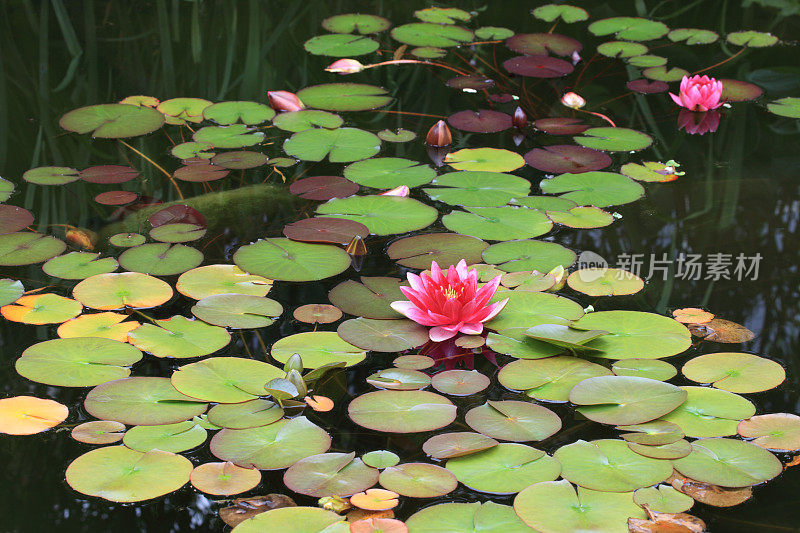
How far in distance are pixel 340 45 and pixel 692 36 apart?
6.66ft

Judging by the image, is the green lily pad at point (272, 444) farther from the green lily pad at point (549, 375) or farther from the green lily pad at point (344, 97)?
the green lily pad at point (344, 97)

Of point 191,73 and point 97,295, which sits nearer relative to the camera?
point 97,295

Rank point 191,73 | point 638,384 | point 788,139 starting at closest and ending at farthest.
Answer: point 638,384, point 788,139, point 191,73

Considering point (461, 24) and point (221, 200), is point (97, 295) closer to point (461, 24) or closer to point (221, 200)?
point (221, 200)

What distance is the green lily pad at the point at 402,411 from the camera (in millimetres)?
1895

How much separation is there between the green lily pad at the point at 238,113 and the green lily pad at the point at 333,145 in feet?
0.83

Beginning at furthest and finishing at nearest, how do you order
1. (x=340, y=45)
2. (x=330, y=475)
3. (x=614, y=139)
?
1. (x=340, y=45)
2. (x=614, y=139)
3. (x=330, y=475)

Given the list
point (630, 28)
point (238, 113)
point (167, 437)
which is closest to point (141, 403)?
point (167, 437)

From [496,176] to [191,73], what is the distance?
6.03 ft

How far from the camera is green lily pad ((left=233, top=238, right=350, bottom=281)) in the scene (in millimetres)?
2533

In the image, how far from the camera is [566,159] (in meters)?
3.30

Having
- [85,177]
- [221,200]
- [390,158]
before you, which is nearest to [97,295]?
[221,200]

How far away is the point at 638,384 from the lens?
6.60 feet

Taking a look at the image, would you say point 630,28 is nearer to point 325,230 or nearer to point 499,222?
point 499,222
